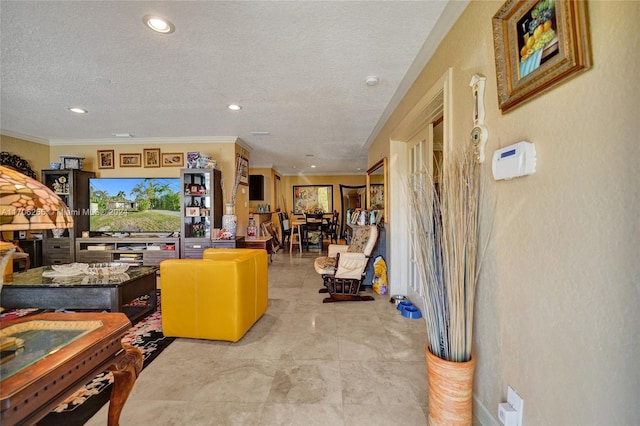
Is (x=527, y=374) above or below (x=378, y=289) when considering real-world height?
above

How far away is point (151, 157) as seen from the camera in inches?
182

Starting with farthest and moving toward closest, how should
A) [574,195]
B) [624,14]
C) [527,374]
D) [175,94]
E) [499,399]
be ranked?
[175,94] → [499,399] → [527,374] → [574,195] → [624,14]

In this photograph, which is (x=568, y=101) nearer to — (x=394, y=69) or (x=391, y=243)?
(x=394, y=69)

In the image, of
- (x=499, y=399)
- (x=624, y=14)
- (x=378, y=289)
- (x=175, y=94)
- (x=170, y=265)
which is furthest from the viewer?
(x=378, y=289)

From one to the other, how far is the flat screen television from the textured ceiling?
3.42ft

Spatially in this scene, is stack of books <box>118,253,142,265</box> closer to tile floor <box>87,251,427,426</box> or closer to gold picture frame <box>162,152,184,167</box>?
gold picture frame <box>162,152,184,167</box>

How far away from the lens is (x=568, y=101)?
2.96ft

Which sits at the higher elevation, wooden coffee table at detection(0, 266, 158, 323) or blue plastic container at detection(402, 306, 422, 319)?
wooden coffee table at detection(0, 266, 158, 323)

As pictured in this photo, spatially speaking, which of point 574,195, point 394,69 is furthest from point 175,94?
point 574,195

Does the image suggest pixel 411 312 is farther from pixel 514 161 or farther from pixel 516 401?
pixel 514 161

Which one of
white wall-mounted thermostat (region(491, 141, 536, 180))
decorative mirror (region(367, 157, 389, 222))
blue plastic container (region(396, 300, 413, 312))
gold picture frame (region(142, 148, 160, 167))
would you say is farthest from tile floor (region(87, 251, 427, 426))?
gold picture frame (region(142, 148, 160, 167))

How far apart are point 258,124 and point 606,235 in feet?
12.3

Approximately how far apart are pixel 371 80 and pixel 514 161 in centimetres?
174

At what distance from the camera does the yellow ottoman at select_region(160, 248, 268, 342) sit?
223cm
